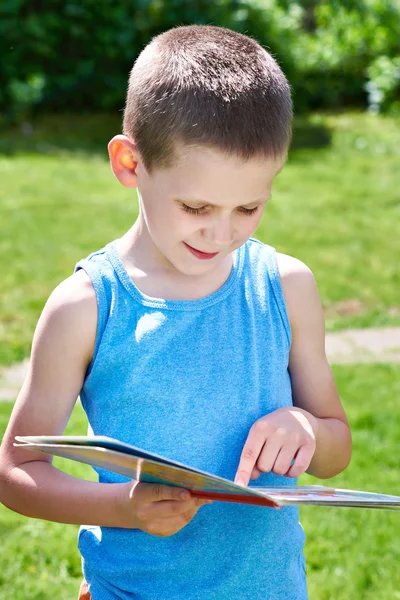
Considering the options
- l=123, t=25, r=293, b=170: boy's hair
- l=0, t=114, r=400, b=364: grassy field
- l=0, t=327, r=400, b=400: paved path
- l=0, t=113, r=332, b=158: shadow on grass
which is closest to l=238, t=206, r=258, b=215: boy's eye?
l=123, t=25, r=293, b=170: boy's hair

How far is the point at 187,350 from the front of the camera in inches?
70.4

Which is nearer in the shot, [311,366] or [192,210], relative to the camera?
[192,210]

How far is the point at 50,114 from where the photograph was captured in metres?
10.6

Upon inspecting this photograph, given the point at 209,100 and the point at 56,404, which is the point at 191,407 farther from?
the point at 209,100

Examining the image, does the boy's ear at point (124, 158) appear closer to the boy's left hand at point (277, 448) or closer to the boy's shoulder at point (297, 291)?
the boy's shoulder at point (297, 291)

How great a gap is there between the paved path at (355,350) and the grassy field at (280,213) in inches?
3.7

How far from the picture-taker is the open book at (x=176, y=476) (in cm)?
129

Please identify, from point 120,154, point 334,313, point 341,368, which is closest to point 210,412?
point 120,154

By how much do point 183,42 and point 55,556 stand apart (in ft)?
6.47

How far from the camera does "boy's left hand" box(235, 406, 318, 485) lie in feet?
5.56

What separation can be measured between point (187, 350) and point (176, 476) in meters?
0.42

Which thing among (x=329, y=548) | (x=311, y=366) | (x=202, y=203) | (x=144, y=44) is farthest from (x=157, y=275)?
(x=144, y=44)

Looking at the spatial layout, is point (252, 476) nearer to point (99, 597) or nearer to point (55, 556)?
point (99, 597)

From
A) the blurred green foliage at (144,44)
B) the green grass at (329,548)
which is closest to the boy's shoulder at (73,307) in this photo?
the green grass at (329,548)
